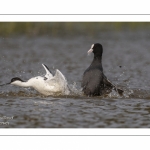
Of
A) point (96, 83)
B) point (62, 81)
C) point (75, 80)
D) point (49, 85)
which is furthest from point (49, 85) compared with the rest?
point (75, 80)

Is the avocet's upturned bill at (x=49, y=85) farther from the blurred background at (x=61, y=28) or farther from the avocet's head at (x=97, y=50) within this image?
the blurred background at (x=61, y=28)

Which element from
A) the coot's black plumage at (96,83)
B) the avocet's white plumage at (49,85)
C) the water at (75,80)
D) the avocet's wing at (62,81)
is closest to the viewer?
the water at (75,80)

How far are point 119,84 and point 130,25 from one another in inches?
532

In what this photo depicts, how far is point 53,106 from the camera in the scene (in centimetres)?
1035

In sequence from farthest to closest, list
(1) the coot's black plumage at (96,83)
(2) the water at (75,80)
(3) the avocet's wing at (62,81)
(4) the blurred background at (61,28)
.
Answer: (4) the blurred background at (61,28) < (1) the coot's black plumage at (96,83) < (3) the avocet's wing at (62,81) < (2) the water at (75,80)

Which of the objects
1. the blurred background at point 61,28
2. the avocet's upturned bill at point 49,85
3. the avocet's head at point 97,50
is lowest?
the avocet's upturned bill at point 49,85

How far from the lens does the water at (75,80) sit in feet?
30.7

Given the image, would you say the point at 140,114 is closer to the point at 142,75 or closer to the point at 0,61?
the point at 142,75

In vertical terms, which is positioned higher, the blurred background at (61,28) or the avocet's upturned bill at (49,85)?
the blurred background at (61,28)

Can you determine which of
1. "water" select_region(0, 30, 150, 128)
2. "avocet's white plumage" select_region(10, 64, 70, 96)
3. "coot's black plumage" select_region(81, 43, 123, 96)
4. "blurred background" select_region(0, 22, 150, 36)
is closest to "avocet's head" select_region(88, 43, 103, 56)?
"coot's black plumage" select_region(81, 43, 123, 96)

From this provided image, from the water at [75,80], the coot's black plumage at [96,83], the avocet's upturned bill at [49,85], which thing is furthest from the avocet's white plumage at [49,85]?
the coot's black plumage at [96,83]

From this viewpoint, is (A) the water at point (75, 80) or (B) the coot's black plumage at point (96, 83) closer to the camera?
(A) the water at point (75, 80)

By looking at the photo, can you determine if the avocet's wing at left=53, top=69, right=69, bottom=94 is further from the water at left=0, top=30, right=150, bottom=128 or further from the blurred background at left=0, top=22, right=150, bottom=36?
the blurred background at left=0, top=22, right=150, bottom=36

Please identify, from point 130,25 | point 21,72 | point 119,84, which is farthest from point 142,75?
point 130,25
